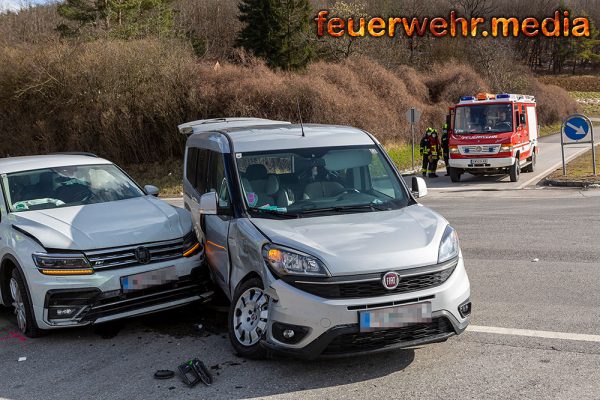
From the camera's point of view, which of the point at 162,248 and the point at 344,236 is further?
the point at 162,248

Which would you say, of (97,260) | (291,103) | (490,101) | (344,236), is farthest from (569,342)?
(291,103)

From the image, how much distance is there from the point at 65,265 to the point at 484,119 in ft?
54.6

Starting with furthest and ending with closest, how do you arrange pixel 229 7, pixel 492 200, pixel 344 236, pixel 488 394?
pixel 229 7 < pixel 492 200 < pixel 344 236 < pixel 488 394

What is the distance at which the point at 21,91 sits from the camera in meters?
30.9

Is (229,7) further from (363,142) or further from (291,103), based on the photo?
(363,142)

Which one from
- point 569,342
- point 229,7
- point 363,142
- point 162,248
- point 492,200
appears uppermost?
point 229,7

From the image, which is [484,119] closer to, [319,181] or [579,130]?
[579,130]

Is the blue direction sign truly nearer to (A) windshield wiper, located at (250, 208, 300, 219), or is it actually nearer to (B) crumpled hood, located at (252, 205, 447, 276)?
(B) crumpled hood, located at (252, 205, 447, 276)

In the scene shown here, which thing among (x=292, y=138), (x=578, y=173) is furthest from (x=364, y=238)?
(x=578, y=173)

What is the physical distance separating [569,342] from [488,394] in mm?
1371

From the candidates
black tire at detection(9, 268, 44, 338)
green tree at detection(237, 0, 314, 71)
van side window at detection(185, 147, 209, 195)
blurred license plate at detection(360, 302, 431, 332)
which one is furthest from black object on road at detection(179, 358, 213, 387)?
green tree at detection(237, 0, 314, 71)

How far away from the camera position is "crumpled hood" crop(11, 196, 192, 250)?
6.02 m

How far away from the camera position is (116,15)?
39.6 metres

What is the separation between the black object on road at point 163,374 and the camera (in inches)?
197
